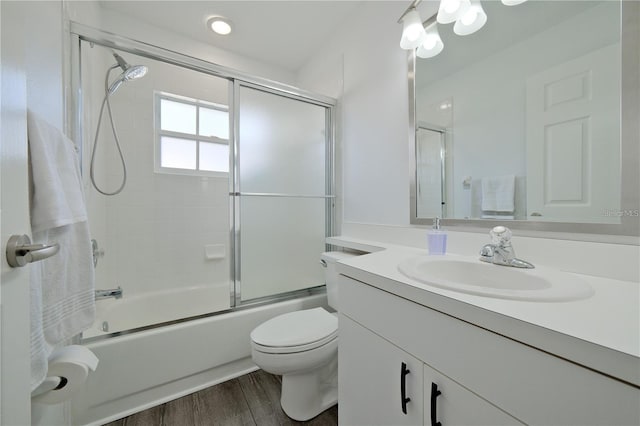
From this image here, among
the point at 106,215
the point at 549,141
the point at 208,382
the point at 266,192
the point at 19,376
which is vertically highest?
the point at 549,141

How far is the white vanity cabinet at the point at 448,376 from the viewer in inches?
15.2

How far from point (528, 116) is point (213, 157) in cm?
217

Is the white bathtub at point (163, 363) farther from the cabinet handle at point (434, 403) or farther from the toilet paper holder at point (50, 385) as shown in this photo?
the cabinet handle at point (434, 403)

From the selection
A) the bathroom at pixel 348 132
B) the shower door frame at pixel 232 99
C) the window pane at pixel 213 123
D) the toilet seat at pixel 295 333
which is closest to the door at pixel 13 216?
the bathroom at pixel 348 132

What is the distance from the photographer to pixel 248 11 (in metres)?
1.75

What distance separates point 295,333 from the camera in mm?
1210

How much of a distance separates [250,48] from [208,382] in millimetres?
2546

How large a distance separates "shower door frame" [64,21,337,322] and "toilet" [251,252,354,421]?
18.0 inches

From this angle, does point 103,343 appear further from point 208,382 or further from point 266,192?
point 266,192

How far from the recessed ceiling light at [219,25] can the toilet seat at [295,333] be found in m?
2.14

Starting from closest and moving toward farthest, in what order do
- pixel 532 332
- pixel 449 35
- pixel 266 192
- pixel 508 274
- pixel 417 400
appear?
pixel 532 332
pixel 417 400
pixel 508 274
pixel 449 35
pixel 266 192

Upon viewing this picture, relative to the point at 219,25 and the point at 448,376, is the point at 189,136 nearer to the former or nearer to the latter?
the point at 219,25

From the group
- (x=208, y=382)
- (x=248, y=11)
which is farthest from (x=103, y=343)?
→ (x=248, y=11)

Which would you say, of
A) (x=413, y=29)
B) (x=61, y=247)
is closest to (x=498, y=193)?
(x=413, y=29)
